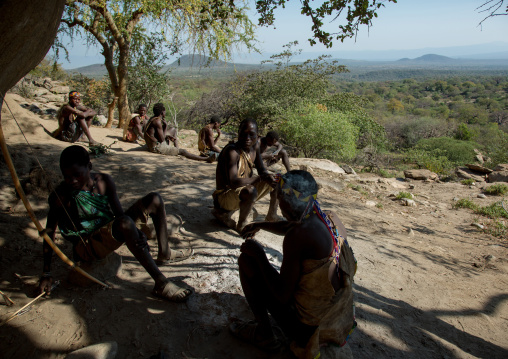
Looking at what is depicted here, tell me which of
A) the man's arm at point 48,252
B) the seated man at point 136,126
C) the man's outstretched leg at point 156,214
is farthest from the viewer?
the seated man at point 136,126

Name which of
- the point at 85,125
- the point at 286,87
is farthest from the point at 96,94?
the point at 85,125

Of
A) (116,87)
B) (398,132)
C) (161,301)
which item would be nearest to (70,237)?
(161,301)

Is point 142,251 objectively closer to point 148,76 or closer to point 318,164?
point 318,164

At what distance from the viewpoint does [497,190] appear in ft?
26.3

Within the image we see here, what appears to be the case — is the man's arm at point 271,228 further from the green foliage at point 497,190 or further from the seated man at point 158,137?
the green foliage at point 497,190

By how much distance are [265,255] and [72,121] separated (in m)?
6.81

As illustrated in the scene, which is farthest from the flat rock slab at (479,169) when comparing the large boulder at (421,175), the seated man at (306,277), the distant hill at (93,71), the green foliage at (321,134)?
the distant hill at (93,71)

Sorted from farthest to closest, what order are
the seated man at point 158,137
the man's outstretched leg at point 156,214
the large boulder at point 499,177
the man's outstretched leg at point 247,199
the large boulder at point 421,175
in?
the large boulder at point 421,175 < the large boulder at point 499,177 < the seated man at point 158,137 < the man's outstretched leg at point 247,199 < the man's outstretched leg at point 156,214

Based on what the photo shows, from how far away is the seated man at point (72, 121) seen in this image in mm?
6906

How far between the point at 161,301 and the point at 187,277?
1.23 ft

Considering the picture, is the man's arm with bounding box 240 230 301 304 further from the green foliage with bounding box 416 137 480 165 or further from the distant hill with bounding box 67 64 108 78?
the green foliage with bounding box 416 137 480 165

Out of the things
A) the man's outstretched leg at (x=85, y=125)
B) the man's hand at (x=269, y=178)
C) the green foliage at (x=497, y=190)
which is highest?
the man's outstretched leg at (x=85, y=125)

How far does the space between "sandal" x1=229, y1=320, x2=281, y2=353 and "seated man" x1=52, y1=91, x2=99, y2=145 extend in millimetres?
6442

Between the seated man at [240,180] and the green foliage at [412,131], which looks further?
the green foliage at [412,131]
